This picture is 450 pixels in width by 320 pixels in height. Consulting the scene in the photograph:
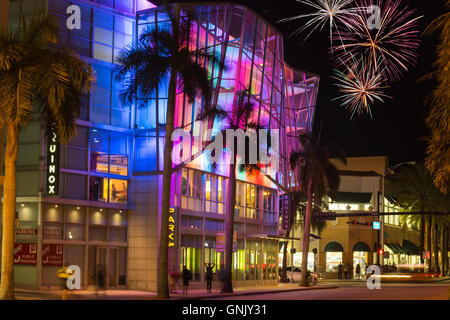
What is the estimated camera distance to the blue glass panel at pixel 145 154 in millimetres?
43000

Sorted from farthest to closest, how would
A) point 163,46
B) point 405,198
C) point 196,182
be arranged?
point 405,198, point 196,182, point 163,46

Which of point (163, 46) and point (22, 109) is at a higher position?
point (163, 46)

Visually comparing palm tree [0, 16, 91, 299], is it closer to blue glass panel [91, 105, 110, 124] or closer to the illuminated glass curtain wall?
the illuminated glass curtain wall

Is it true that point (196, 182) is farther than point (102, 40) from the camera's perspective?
Yes

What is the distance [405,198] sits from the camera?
283 ft

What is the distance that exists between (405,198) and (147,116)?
51173 mm

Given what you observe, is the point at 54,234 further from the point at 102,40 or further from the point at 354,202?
the point at 354,202

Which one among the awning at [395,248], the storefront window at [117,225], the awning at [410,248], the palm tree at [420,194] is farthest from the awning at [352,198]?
the storefront window at [117,225]

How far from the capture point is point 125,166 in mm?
43344

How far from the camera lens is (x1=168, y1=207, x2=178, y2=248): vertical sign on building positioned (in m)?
42.0

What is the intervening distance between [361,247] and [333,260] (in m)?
3.96

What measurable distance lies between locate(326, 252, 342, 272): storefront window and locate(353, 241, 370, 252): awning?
7.15 ft

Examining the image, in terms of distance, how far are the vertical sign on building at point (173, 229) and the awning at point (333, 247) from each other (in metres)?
45.6

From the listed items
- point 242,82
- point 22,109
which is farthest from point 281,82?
point 22,109
